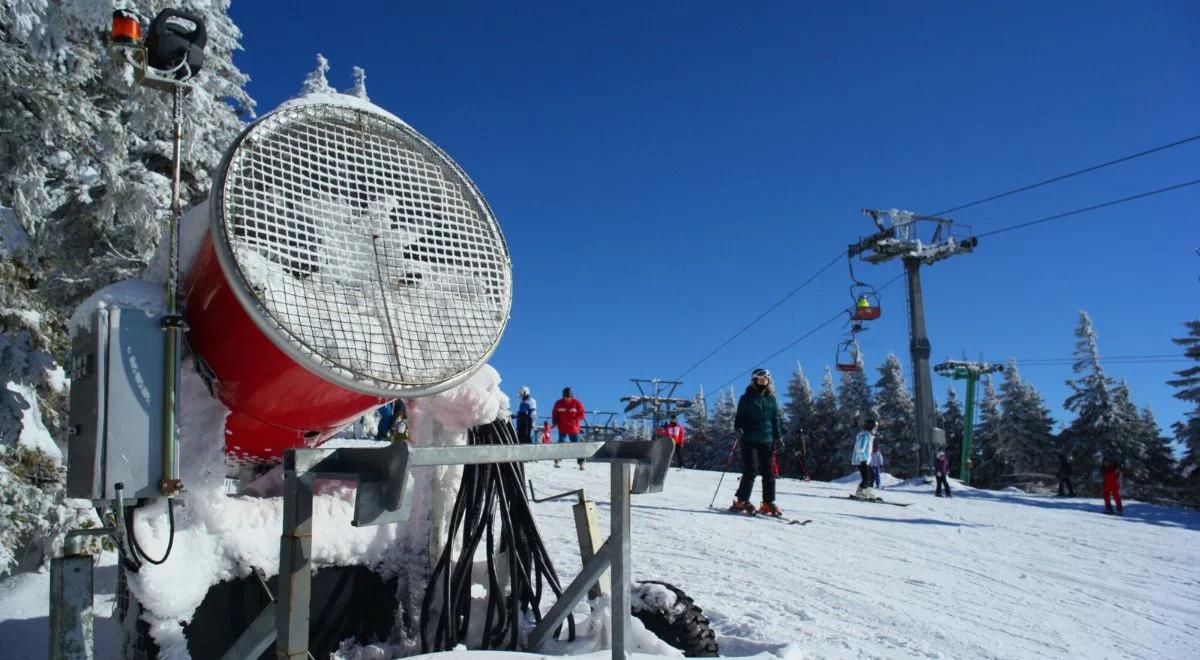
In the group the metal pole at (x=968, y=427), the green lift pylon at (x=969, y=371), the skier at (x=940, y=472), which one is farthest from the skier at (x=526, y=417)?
the green lift pylon at (x=969, y=371)

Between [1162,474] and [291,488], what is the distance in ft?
173

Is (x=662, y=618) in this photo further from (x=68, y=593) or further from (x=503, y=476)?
(x=68, y=593)

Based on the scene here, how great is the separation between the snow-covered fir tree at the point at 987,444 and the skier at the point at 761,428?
168 feet

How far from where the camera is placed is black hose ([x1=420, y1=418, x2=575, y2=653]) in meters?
3.06

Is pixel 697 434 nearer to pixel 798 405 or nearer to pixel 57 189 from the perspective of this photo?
pixel 798 405

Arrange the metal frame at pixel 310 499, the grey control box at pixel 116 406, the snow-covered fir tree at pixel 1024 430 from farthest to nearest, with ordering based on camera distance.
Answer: the snow-covered fir tree at pixel 1024 430
the grey control box at pixel 116 406
the metal frame at pixel 310 499

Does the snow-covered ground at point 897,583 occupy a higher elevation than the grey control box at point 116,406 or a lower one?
lower

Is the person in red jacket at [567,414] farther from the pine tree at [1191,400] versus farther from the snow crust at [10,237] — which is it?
the pine tree at [1191,400]

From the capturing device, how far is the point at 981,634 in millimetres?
4688

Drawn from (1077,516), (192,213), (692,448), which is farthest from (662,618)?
(692,448)

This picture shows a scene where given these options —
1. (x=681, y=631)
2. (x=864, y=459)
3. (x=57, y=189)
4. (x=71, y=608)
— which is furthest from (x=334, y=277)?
(x=864, y=459)

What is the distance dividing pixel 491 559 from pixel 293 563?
1349 mm

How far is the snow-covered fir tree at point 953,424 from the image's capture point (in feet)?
190

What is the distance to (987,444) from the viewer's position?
56.0 metres
